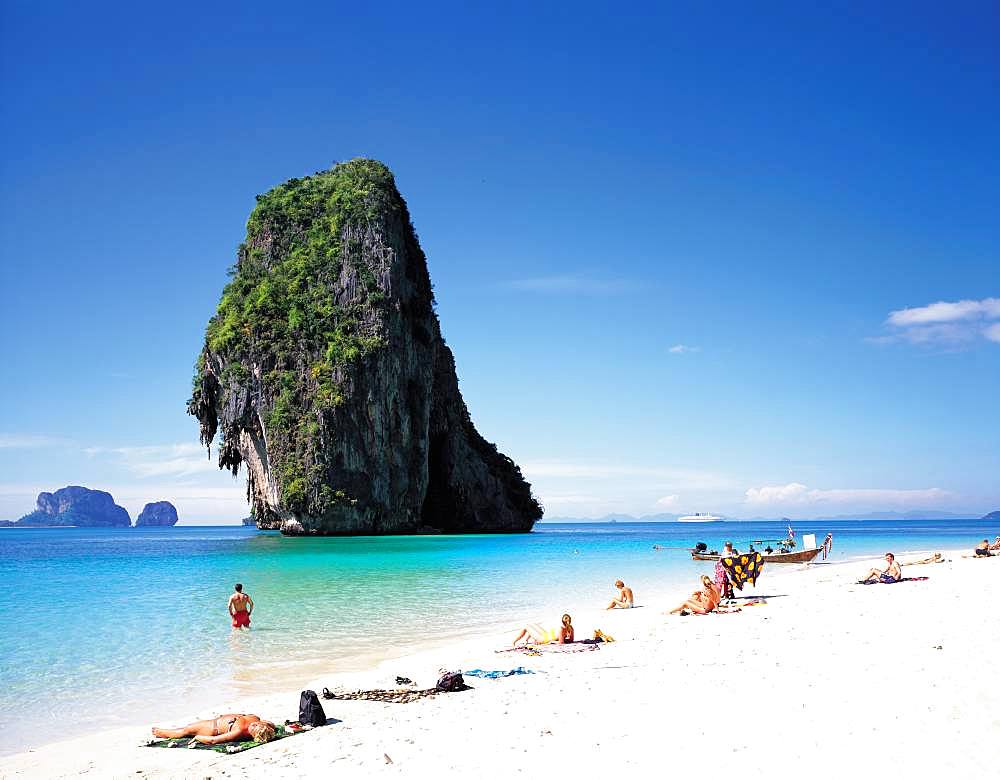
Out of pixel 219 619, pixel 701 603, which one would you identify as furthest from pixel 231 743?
pixel 701 603

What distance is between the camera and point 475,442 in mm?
73375

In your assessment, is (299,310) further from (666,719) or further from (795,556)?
(666,719)

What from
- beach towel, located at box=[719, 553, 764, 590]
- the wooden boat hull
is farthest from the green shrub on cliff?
beach towel, located at box=[719, 553, 764, 590]

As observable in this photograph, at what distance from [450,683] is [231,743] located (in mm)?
2503

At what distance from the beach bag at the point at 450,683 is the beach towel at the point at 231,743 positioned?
170 cm

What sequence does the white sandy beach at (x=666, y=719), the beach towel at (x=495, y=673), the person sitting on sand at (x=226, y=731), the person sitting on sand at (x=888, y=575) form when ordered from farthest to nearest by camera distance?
the person sitting on sand at (x=888, y=575) < the beach towel at (x=495, y=673) < the person sitting on sand at (x=226, y=731) < the white sandy beach at (x=666, y=719)

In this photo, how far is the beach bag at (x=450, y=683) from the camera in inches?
331

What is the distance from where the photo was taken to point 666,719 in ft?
22.0

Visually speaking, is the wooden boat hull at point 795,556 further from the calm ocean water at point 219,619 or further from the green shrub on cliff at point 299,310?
the green shrub on cliff at point 299,310

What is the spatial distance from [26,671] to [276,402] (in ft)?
143

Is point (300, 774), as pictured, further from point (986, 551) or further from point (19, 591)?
point (986, 551)

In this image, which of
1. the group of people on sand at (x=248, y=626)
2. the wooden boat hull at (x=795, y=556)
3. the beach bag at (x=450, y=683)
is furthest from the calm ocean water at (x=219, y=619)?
the wooden boat hull at (x=795, y=556)

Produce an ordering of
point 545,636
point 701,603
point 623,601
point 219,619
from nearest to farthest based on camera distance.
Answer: point 545,636, point 701,603, point 219,619, point 623,601

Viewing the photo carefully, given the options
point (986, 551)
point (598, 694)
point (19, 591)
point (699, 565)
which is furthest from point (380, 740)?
point (986, 551)
